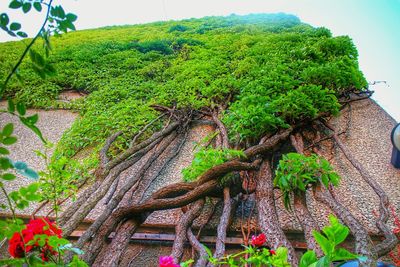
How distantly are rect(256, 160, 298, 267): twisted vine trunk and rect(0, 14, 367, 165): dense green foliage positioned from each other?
584 millimetres

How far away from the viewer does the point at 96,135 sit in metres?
3.67

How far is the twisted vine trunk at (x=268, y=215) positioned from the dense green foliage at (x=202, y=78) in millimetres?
584

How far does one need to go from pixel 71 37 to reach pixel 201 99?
6.24 meters

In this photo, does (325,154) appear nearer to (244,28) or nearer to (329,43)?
(329,43)

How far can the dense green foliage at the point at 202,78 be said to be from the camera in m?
3.15

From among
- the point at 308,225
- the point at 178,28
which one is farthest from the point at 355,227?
the point at 178,28

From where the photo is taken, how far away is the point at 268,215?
2012 mm

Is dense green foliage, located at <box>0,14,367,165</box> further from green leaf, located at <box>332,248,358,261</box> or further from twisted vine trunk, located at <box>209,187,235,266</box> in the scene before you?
green leaf, located at <box>332,248,358,261</box>

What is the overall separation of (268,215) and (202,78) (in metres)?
3.05

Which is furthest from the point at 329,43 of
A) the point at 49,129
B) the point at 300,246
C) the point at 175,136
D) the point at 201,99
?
the point at 49,129

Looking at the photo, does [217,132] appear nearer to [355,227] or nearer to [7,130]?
[355,227]

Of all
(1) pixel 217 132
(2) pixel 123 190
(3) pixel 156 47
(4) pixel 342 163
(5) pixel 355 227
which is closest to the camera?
(5) pixel 355 227

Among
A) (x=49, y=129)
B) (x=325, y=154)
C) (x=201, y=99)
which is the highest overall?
(x=201, y=99)

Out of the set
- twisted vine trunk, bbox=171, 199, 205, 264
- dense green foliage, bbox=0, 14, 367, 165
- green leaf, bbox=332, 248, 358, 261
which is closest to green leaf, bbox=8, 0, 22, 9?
green leaf, bbox=332, 248, 358, 261
